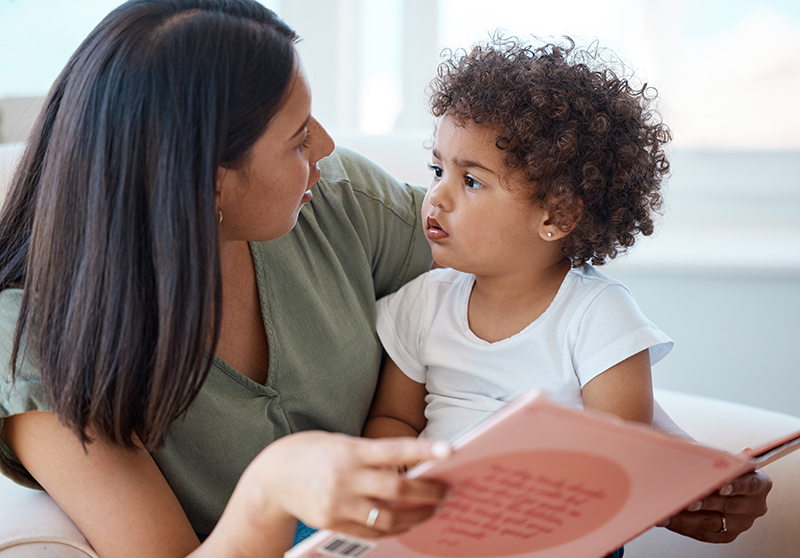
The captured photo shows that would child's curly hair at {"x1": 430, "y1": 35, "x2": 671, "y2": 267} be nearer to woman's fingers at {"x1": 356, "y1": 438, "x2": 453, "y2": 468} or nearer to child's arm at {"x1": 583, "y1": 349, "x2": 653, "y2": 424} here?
child's arm at {"x1": 583, "y1": 349, "x2": 653, "y2": 424}

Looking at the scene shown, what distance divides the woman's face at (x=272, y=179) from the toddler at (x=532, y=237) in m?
0.28

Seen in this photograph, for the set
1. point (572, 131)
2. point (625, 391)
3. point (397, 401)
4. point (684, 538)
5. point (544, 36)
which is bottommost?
point (684, 538)

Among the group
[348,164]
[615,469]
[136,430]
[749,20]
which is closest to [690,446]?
[615,469]

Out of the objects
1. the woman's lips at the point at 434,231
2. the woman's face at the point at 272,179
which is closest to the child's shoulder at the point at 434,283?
the woman's lips at the point at 434,231

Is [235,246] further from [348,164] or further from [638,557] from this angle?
[638,557]

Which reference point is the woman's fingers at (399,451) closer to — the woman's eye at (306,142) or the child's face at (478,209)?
the woman's eye at (306,142)

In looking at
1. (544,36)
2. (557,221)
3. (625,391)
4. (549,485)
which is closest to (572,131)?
(557,221)

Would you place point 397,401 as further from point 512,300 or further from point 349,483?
point 349,483

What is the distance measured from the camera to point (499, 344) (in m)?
1.11

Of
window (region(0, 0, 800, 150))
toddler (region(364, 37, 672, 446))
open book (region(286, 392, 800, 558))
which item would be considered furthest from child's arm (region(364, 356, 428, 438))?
window (region(0, 0, 800, 150))

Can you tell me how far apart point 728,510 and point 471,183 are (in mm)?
548

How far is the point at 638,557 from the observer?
116 centimetres

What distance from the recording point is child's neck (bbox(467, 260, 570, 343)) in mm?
1132

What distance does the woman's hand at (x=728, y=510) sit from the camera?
3.03 ft
